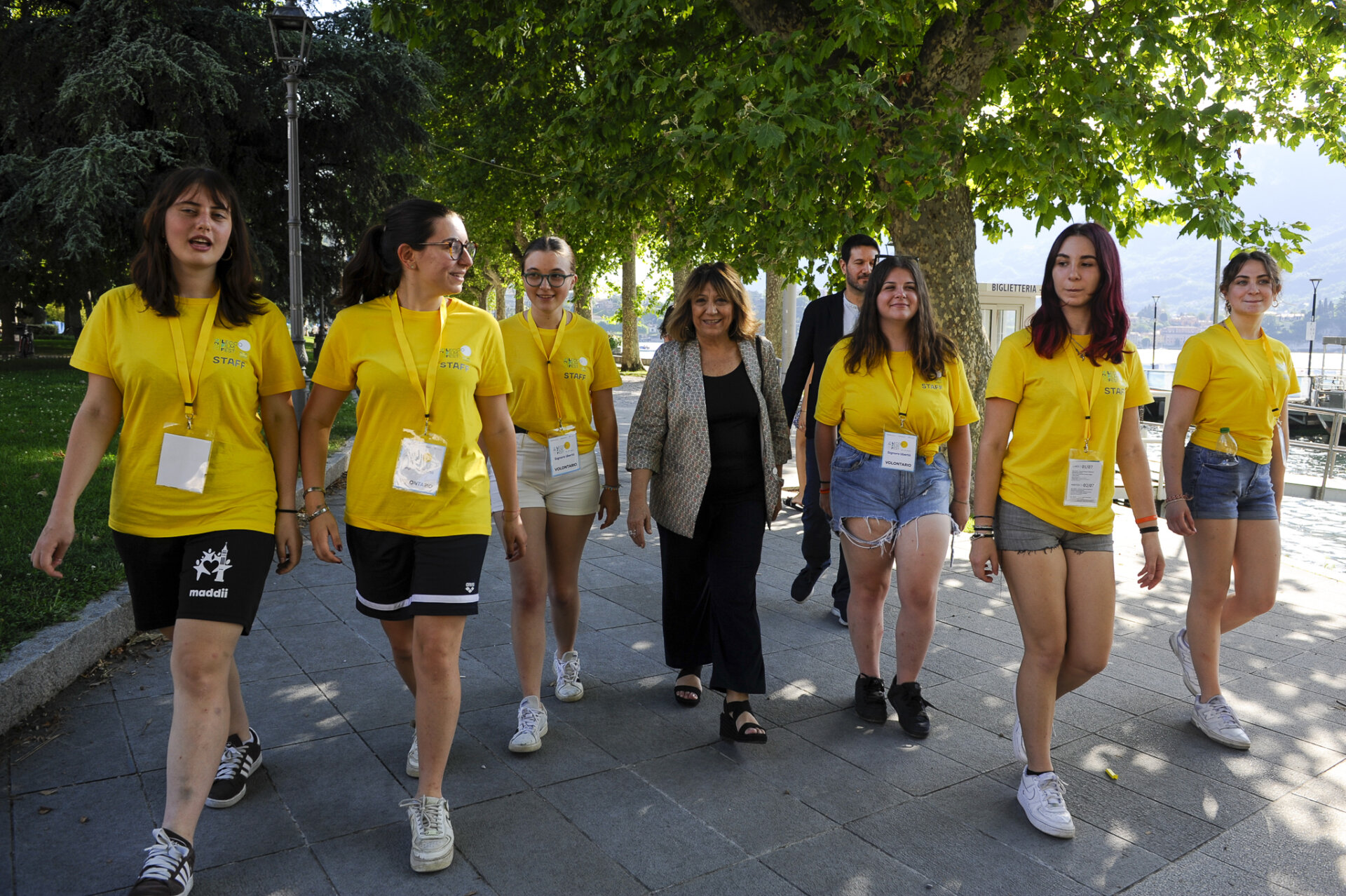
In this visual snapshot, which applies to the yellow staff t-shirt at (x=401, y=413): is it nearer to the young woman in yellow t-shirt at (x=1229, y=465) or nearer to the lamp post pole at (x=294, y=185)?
the young woman in yellow t-shirt at (x=1229, y=465)

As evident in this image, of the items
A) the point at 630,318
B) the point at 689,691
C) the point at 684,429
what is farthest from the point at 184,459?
the point at 630,318

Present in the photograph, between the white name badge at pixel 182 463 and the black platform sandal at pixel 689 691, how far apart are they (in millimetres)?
2356

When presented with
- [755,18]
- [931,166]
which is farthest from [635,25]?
[931,166]

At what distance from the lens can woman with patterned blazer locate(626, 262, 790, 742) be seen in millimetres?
4172

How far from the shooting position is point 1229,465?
165 inches

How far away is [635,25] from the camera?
9195 mm

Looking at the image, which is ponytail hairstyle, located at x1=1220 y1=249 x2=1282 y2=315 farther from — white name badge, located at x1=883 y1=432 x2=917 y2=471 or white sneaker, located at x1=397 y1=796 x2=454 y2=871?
white sneaker, located at x1=397 y1=796 x2=454 y2=871

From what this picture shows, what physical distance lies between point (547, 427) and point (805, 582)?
270cm

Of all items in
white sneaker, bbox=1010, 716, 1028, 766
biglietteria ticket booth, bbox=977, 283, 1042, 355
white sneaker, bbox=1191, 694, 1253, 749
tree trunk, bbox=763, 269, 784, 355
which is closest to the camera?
white sneaker, bbox=1010, 716, 1028, 766

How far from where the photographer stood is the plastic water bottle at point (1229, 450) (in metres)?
4.18

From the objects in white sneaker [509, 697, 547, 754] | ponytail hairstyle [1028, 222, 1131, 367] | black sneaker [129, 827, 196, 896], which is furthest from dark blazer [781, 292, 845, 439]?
black sneaker [129, 827, 196, 896]

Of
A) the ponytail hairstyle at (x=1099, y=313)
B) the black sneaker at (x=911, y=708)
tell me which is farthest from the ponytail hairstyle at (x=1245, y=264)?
the black sneaker at (x=911, y=708)

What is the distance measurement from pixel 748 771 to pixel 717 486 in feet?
3.79

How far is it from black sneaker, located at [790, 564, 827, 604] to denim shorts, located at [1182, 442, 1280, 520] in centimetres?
238
